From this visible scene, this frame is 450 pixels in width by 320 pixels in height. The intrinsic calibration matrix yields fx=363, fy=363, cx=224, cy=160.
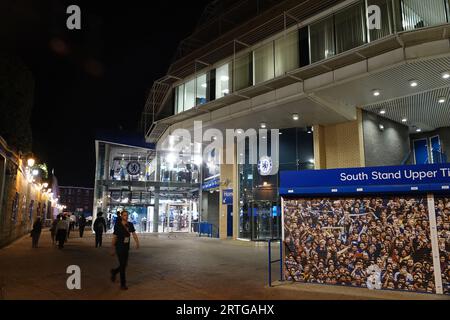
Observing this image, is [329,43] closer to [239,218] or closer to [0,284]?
[239,218]

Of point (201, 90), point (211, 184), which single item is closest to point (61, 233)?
point (201, 90)

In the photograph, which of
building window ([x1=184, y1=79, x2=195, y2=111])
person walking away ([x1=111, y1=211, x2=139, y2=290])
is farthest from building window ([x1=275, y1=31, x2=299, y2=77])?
person walking away ([x1=111, y1=211, x2=139, y2=290])

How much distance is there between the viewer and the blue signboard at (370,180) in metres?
7.39

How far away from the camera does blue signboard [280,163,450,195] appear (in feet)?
24.2

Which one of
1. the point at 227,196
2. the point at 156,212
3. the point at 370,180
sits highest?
the point at 227,196

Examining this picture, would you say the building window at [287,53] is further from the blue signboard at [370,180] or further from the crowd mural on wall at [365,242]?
the crowd mural on wall at [365,242]

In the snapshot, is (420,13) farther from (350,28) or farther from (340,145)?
(340,145)

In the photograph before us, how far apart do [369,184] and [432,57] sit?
19.2 ft

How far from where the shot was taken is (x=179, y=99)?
2147cm

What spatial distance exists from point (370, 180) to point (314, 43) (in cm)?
842
